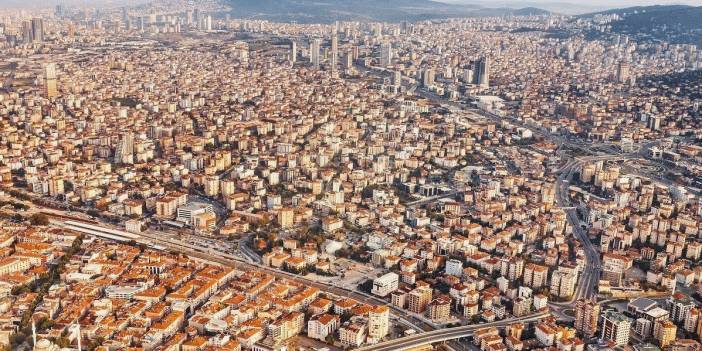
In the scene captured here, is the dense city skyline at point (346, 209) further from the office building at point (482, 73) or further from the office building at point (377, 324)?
the office building at point (482, 73)

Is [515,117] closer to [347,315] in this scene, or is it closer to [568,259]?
[568,259]

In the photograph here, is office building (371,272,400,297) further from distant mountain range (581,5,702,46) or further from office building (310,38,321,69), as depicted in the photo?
distant mountain range (581,5,702,46)

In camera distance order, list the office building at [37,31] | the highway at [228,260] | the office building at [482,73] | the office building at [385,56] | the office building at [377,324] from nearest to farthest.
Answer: the office building at [377,324]
the highway at [228,260]
the office building at [482,73]
the office building at [385,56]
the office building at [37,31]

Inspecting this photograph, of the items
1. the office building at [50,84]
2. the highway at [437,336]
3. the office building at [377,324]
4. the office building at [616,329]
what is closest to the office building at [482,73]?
the office building at [50,84]

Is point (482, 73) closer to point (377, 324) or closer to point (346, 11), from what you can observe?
point (377, 324)

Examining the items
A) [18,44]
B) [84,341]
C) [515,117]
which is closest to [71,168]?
[84,341]

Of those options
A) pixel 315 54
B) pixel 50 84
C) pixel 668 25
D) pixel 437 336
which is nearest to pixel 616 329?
pixel 437 336

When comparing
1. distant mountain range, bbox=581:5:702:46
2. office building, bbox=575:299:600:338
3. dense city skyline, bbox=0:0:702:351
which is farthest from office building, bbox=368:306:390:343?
distant mountain range, bbox=581:5:702:46

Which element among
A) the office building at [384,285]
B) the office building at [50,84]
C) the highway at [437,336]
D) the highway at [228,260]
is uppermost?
the office building at [50,84]

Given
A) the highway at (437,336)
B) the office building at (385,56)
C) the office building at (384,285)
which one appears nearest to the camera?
the highway at (437,336)
